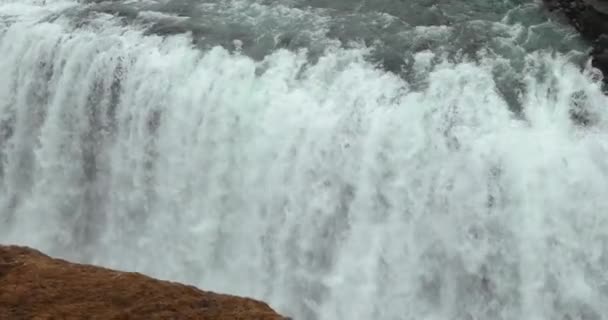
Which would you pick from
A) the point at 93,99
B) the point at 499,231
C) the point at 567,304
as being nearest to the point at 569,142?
the point at 499,231

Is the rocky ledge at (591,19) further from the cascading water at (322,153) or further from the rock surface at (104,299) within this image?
the rock surface at (104,299)

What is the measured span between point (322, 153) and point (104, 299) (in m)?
5.22

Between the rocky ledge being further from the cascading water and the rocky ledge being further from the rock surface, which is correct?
the rock surface

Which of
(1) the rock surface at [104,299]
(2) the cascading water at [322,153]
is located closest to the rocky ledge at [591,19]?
(2) the cascading water at [322,153]

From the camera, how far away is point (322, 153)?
426 inches

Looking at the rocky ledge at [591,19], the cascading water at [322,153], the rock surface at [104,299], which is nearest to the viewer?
the rock surface at [104,299]

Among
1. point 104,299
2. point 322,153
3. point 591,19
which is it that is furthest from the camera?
point 591,19

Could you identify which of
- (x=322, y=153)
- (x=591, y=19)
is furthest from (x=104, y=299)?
(x=591, y=19)

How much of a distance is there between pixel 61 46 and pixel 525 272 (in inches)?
376

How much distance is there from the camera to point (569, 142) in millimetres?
9789

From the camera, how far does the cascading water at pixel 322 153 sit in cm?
971

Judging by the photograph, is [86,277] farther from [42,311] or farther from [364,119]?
[364,119]

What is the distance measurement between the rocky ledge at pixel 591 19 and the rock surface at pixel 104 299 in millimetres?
7924

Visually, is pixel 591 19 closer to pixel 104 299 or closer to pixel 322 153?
pixel 322 153
